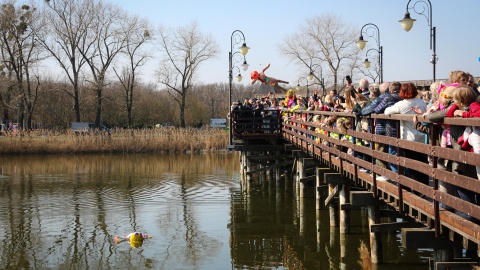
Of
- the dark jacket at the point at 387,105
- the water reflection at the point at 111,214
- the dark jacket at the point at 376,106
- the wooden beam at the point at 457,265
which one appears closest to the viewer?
the wooden beam at the point at 457,265

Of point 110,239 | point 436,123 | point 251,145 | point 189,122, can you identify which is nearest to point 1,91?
point 189,122

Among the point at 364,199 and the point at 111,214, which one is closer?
the point at 364,199

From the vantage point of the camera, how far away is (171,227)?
1645 cm

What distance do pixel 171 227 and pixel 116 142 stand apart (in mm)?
30753

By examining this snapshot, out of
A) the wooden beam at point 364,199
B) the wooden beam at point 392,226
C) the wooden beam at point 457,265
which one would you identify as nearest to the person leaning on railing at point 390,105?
the wooden beam at point 392,226

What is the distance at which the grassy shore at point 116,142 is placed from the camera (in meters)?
45.1

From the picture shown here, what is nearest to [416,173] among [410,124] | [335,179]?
[410,124]

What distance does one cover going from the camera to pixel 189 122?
7644 cm

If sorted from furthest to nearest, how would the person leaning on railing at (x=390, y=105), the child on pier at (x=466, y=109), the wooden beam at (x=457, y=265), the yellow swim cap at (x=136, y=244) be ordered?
the yellow swim cap at (x=136, y=244), the person leaning on railing at (x=390, y=105), the wooden beam at (x=457, y=265), the child on pier at (x=466, y=109)

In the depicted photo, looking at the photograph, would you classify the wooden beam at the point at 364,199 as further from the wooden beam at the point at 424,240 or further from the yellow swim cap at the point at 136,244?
the yellow swim cap at the point at 136,244

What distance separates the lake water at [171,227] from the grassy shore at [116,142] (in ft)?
52.6

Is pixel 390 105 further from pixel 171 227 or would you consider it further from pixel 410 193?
pixel 171 227

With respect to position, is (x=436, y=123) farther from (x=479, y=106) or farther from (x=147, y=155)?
(x=147, y=155)

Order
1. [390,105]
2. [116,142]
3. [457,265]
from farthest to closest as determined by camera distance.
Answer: [116,142]
[390,105]
[457,265]
